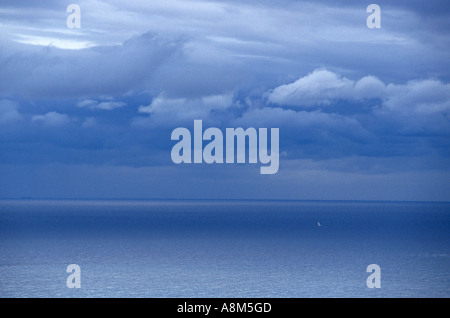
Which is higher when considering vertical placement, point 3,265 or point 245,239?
point 245,239

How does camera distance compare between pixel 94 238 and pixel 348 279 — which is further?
A: pixel 94 238

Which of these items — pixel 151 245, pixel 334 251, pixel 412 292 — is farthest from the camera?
pixel 151 245

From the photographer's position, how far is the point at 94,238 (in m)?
68.4

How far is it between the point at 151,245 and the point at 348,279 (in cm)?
2650

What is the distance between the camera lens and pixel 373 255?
55.0 meters
